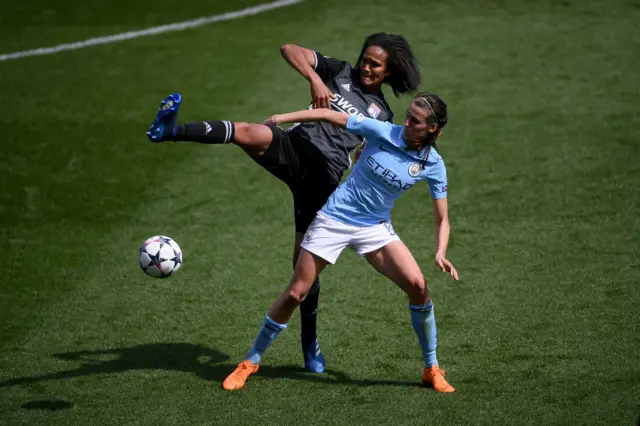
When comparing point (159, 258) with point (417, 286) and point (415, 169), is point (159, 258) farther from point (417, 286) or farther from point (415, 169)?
point (415, 169)

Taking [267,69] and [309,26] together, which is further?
[309,26]

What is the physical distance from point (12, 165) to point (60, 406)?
19.4 feet

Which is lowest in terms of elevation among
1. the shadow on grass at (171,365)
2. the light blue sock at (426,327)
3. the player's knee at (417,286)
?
the shadow on grass at (171,365)

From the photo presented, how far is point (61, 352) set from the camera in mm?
8414

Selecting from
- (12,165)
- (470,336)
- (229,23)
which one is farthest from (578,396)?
(229,23)

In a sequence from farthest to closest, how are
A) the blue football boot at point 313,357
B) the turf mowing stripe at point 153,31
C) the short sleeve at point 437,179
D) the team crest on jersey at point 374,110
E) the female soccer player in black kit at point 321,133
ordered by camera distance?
the turf mowing stripe at point 153,31 → the blue football boot at point 313,357 → the team crest on jersey at point 374,110 → the female soccer player in black kit at point 321,133 → the short sleeve at point 437,179

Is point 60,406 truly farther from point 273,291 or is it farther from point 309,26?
point 309,26

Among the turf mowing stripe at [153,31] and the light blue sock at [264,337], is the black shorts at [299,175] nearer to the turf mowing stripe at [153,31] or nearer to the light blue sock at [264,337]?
the light blue sock at [264,337]

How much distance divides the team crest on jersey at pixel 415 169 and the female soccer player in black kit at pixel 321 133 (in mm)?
847

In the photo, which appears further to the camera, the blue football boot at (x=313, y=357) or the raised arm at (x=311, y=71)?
the blue football boot at (x=313, y=357)

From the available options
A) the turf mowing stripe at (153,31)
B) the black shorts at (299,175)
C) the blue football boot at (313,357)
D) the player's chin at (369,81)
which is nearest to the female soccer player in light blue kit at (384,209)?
the black shorts at (299,175)

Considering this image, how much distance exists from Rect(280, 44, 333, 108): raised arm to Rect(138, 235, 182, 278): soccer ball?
167 centimetres

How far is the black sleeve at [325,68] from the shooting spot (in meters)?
8.04

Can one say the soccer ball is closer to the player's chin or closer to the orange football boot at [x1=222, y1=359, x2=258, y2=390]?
the orange football boot at [x1=222, y1=359, x2=258, y2=390]
